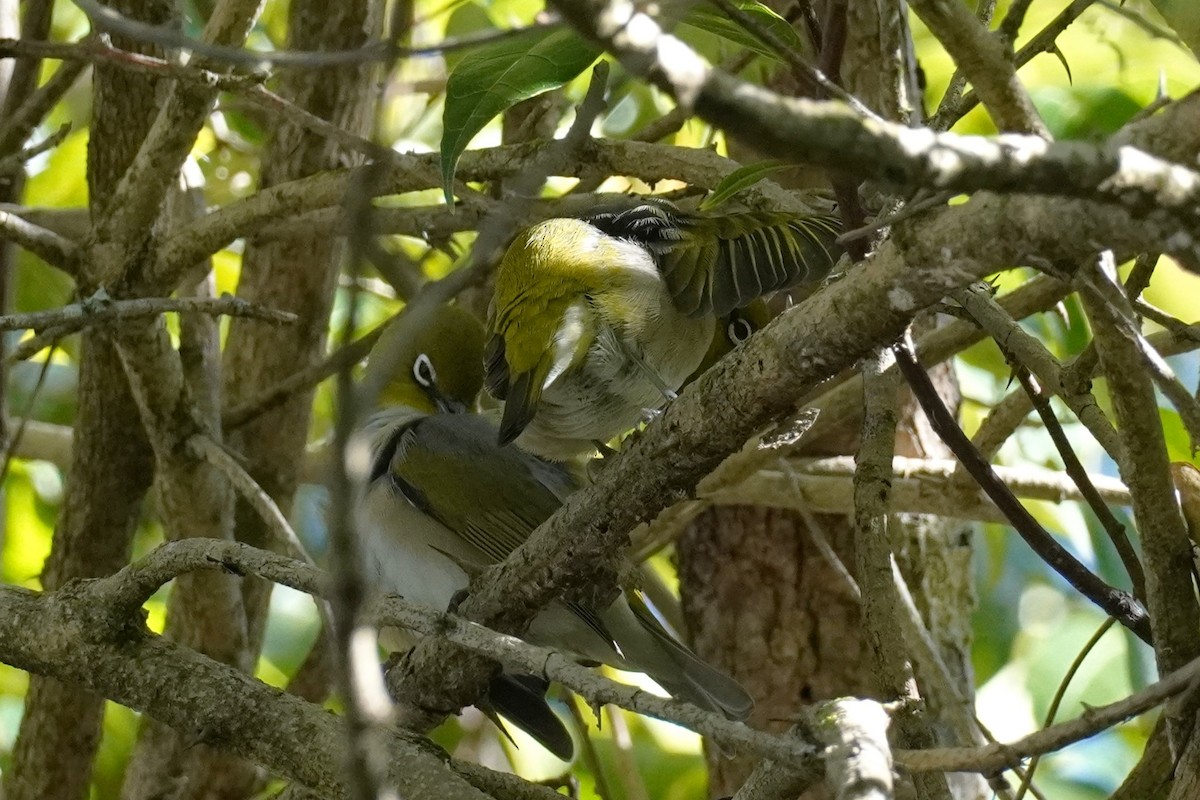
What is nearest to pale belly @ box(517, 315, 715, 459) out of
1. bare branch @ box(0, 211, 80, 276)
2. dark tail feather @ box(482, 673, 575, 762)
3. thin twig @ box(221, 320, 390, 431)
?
dark tail feather @ box(482, 673, 575, 762)

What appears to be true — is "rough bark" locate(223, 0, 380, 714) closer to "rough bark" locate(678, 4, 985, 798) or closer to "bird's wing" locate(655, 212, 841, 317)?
"rough bark" locate(678, 4, 985, 798)

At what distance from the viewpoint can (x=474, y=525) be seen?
3062 mm

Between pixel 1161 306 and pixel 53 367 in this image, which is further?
pixel 53 367

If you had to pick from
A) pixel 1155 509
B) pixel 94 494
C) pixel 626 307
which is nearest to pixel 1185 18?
pixel 1155 509

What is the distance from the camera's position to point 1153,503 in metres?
1.67

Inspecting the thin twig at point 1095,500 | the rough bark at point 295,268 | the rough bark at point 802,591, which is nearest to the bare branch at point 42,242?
the rough bark at point 295,268

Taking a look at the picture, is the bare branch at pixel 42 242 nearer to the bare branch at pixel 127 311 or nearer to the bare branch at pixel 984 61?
the bare branch at pixel 127 311

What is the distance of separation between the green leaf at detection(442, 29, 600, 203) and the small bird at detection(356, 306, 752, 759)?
1032 mm

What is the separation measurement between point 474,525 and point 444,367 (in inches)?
25.4

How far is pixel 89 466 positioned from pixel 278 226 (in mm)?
749

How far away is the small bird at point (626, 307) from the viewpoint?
7.81 feet

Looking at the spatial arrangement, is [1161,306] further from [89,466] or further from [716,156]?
[89,466]

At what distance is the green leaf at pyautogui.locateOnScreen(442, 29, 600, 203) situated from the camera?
6.14 feet

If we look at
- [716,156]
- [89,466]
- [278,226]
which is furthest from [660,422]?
[89,466]
